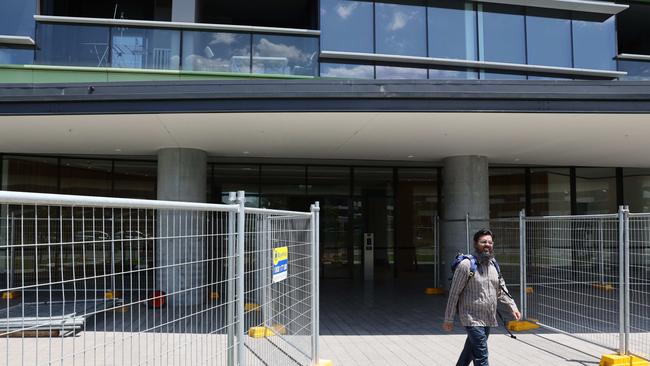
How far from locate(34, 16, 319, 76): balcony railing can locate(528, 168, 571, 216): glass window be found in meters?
8.44

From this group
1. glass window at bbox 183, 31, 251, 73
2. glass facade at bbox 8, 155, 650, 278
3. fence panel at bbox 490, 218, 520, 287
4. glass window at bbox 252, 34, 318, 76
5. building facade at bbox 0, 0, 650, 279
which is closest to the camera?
building facade at bbox 0, 0, 650, 279

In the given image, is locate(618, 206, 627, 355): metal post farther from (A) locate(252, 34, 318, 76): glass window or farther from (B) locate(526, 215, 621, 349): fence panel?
(A) locate(252, 34, 318, 76): glass window

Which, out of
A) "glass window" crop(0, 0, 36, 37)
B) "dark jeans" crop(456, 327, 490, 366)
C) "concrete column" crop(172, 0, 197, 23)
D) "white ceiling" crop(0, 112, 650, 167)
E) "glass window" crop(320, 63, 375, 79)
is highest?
"concrete column" crop(172, 0, 197, 23)

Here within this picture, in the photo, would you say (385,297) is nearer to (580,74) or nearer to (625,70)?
(580,74)

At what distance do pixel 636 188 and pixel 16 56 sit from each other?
19.1 metres

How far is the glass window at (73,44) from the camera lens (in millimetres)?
14336

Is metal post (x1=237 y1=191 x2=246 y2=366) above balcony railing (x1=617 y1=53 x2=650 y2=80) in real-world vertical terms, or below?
below

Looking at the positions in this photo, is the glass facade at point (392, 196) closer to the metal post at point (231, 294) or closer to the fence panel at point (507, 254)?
the fence panel at point (507, 254)

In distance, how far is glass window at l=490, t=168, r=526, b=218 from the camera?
18078mm

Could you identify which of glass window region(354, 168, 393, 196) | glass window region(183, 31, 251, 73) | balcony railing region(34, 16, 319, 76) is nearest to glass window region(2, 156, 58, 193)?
balcony railing region(34, 16, 319, 76)

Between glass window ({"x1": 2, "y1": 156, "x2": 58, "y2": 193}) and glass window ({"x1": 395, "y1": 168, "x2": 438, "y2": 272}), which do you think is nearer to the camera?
glass window ({"x1": 2, "y1": 156, "x2": 58, "y2": 193})

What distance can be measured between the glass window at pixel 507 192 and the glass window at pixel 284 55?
7.17 metres

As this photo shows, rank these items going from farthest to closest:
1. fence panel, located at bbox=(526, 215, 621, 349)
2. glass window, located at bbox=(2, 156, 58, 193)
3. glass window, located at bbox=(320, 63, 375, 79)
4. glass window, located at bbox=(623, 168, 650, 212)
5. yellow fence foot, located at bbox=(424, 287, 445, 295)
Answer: glass window, located at bbox=(623, 168, 650, 212) < glass window, located at bbox=(320, 63, 375, 79) < glass window, located at bbox=(2, 156, 58, 193) < yellow fence foot, located at bbox=(424, 287, 445, 295) < fence panel, located at bbox=(526, 215, 621, 349)

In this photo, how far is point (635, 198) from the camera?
18.5 metres
